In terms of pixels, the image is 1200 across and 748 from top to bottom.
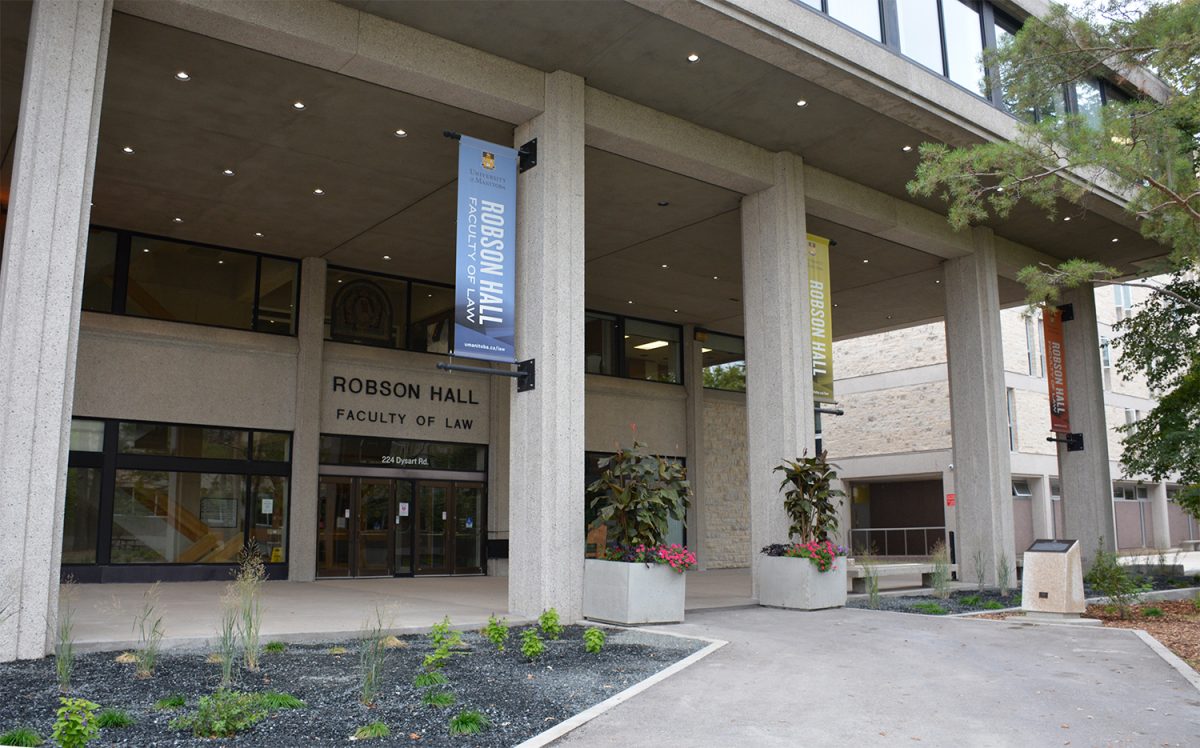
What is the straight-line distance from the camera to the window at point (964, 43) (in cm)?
1466

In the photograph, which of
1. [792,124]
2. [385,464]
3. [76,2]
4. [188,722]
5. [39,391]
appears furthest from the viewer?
[385,464]

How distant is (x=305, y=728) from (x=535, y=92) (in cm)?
859

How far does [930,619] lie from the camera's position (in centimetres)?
1166

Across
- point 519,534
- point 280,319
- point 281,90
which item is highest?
point 281,90

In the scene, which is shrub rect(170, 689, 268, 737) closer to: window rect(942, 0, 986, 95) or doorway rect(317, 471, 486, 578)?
doorway rect(317, 471, 486, 578)

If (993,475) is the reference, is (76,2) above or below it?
above

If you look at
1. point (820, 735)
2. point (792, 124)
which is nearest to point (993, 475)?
point (792, 124)

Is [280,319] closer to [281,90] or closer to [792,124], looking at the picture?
[281,90]

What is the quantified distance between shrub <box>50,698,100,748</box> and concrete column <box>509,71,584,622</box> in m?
6.39

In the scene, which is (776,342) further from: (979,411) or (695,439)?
(695,439)

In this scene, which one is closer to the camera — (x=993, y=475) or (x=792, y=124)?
(x=792, y=124)

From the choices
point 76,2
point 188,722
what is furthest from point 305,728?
point 76,2

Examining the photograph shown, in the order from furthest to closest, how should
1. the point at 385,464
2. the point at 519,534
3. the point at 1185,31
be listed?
the point at 385,464, the point at 519,534, the point at 1185,31

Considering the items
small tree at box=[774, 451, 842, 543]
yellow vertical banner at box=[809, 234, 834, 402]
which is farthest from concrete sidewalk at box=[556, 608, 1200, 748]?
yellow vertical banner at box=[809, 234, 834, 402]
